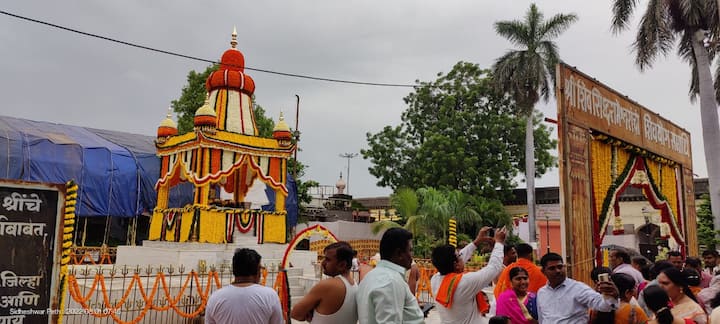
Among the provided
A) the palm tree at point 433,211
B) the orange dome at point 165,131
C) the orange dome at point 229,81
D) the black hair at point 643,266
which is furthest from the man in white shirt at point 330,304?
the palm tree at point 433,211

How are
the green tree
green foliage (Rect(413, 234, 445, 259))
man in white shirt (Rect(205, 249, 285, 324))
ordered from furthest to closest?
1. the green tree
2. green foliage (Rect(413, 234, 445, 259))
3. man in white shirt (Rect(205, 249, 285, 324))

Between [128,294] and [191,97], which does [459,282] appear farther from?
[191,97]

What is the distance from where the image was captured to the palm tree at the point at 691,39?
15.5 meters

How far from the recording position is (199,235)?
1481 centimetres

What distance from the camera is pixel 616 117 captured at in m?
9.81

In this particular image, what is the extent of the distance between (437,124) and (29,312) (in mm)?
23588

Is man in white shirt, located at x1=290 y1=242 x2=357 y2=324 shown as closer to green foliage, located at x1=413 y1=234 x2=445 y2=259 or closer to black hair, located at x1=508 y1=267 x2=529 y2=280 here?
black hair, located at x1=508 y1=267 x2=529 y2=280

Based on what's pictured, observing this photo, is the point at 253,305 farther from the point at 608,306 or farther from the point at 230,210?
the point at 230,210

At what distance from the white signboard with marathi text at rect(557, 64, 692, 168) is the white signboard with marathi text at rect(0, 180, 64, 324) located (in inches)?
267

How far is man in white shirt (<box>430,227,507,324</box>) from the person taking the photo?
382 cm

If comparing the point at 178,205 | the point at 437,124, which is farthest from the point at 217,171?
the point at 437,124

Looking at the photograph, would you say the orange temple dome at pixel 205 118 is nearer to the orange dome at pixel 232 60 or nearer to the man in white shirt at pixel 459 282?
the orange dome at pixel 232 60

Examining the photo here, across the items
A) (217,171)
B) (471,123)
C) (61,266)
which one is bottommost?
(61,266)

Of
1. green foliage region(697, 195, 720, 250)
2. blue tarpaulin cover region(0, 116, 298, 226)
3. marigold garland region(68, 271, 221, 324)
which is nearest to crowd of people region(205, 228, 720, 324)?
marigold garland region(68, 271, 221, 324)
